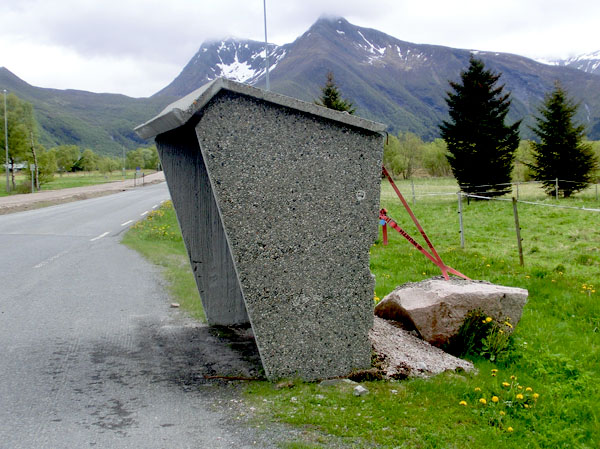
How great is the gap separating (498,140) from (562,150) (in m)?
3.82

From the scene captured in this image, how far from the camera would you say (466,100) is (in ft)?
109

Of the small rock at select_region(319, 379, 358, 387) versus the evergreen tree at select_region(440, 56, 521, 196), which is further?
the evergreen tree at select_region(440, 56, 521, 196)

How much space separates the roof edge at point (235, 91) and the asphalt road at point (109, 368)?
193 centimetres

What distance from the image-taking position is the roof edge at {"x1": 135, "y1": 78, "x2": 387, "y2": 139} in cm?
363

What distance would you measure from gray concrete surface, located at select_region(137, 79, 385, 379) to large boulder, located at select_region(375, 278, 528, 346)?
1019mm

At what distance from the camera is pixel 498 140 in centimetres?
3225

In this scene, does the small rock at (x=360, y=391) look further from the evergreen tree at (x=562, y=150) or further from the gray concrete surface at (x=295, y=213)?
the evergreen tree at (x=562, y=150)

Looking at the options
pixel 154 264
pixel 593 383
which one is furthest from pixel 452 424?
pixel 154 264

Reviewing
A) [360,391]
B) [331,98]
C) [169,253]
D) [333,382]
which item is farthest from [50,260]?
[331,98]

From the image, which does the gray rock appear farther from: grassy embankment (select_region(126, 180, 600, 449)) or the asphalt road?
the asphalt road

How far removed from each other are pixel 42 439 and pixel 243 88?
2547 mm

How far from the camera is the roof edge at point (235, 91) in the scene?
11.9ft

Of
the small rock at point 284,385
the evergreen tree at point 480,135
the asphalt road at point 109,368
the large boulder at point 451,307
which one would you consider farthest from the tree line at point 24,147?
the small rock at point 284,385

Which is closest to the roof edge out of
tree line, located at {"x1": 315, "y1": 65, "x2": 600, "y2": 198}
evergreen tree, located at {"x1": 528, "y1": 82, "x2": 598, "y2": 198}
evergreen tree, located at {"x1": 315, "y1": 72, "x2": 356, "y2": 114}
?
evergreen tree, located at {"x1": 315, "y1": 72, "x2": 356, "y2": 114}
